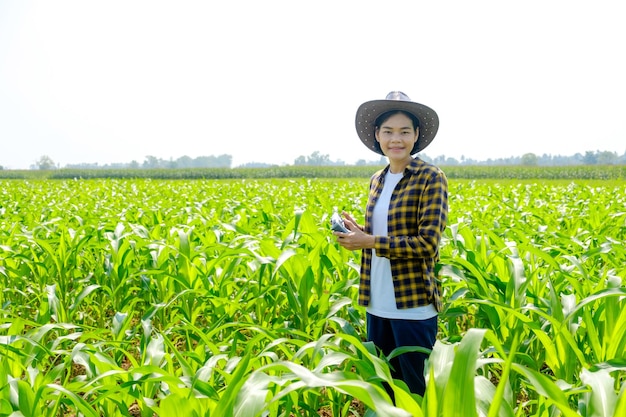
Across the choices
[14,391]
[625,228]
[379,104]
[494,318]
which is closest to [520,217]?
[625,228]

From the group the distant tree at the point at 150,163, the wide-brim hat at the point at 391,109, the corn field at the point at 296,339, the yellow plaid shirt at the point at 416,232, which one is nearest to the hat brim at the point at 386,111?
the wide-brim hat at the point at 391,109

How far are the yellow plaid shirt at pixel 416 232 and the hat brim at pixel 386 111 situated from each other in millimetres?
221

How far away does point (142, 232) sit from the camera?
14.7 feet

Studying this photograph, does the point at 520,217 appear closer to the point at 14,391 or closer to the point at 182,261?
the point at 182,261

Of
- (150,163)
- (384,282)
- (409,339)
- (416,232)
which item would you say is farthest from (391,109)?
(150,163)

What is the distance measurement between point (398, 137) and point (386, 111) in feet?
0.54

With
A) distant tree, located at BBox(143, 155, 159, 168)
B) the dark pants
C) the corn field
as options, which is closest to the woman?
the dark pants

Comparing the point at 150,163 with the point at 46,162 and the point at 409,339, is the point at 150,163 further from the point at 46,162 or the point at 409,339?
the point at 409,339

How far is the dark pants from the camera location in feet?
7.18

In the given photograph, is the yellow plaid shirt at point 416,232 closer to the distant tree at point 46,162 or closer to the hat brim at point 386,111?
the hat brim at point 386,111

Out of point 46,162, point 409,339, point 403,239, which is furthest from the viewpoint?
point 46,162

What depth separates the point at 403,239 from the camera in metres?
2.09

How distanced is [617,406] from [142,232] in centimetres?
403

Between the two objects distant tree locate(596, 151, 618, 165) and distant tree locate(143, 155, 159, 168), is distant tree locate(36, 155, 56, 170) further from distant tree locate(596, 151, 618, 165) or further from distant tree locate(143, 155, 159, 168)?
distant tree locate(596, 151, 618, 165)
